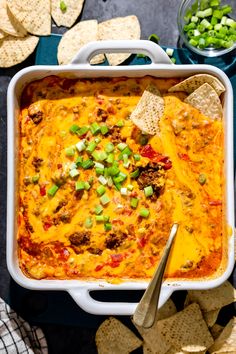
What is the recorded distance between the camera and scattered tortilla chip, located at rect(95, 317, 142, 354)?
13.0 feet

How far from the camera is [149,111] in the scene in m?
3.56

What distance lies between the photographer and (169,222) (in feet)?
11.7

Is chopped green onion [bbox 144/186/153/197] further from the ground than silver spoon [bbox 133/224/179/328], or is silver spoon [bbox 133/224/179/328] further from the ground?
chopped green onion [bbox 144/186/153/197]

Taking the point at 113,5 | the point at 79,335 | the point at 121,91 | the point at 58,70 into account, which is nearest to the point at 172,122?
the point at 121,91

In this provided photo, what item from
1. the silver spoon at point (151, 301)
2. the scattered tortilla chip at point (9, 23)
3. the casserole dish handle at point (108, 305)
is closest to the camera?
the silver spoon at point (151, 301)

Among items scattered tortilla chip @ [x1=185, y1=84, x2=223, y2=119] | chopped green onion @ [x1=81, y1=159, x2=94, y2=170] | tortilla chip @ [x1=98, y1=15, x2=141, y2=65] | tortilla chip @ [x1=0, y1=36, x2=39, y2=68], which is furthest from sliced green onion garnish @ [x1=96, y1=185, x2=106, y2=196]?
tortilla chip @ [x1=0, y1=36, x2=39, y2=68]

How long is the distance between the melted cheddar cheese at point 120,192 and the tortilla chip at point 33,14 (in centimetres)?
59

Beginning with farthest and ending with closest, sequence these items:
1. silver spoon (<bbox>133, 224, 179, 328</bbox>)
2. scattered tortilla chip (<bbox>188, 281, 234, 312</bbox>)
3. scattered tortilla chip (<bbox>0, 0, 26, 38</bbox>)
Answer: scattered tortilla chip (<bbox>0, 0, 26, 38</bbox>) → scattered tortilla chip (<bbox>188, 281, 234, 312</bbox>) → silver spoon (<bbox>133, 224, 179, 328</bbox>)

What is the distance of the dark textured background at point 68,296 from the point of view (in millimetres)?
4066

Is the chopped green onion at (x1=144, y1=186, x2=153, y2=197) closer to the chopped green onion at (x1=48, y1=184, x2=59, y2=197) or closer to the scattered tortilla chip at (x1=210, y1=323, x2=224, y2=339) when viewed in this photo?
the chopped green onion at (x1=48, y1=184, x2=59, y2=197)

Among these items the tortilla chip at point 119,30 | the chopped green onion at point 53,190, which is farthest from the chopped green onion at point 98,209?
the tortilla chip at point 119,30

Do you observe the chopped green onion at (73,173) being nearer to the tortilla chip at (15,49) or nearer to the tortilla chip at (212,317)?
the tortilla chip at (15,49)

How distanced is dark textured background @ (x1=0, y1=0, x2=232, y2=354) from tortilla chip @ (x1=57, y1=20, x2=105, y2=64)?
13cm

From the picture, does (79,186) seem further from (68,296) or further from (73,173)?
(68,296)
